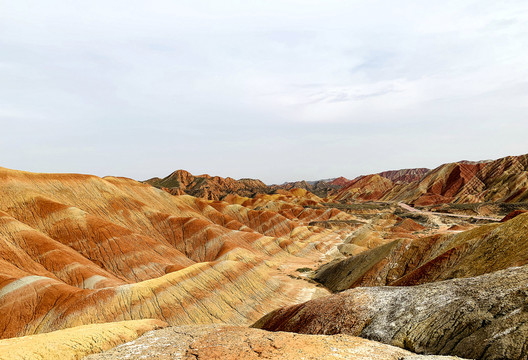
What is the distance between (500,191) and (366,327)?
174 meters

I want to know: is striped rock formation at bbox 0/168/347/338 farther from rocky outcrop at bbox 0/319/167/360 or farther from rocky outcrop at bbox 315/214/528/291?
rocky outcrop at bbox 0/319/167/360

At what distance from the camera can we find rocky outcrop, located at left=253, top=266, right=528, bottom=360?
11664 millimetres

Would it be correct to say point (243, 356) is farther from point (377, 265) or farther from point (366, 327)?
point (377, 265)

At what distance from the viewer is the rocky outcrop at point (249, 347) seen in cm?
1270

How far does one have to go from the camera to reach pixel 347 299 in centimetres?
2117

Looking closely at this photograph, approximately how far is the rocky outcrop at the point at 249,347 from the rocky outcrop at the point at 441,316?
1.76 meters

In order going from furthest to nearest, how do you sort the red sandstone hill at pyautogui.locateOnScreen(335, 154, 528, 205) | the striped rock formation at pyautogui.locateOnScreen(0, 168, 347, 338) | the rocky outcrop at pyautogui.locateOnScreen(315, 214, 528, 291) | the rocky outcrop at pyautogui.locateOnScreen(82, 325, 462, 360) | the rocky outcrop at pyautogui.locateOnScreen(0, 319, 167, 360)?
the red sandstone hill at pyautogui.locateOnScreen(335, 154, 528, 205)
the striped rock formation at pyautogui.locateOnScreen(0, 168, 347, 338)
the rocky outcrop at pyautogui.locateOnScreen(315, 214, 528, 291)
the rocky outcrop at pyautogui.locateOnScreen(0, 319, 167, 360)
the rocky outcrop at pyautogui.locateOnScreen(82, 325, 462, 360)

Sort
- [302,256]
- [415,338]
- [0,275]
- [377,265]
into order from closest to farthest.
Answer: [415,338] < [0,275] < [377,265] < [302,256]

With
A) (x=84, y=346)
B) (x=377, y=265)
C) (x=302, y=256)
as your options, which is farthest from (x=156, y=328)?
(x=302, y=256)

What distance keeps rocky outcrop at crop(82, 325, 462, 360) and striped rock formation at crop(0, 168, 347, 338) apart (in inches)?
890

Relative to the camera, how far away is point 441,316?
14.8 metres

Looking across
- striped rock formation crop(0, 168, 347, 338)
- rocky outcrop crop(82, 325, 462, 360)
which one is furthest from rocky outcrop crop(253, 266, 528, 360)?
striped rock formation crop(0, 168, 347, 338)

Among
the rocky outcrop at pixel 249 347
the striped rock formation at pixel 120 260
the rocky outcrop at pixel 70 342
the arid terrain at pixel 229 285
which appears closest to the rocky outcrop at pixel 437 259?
the arid terrain at pixel 229 285

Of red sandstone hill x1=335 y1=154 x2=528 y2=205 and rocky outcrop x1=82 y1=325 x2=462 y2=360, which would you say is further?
red sandstone hill x1=335 y1=154 x2=528 y2=205
